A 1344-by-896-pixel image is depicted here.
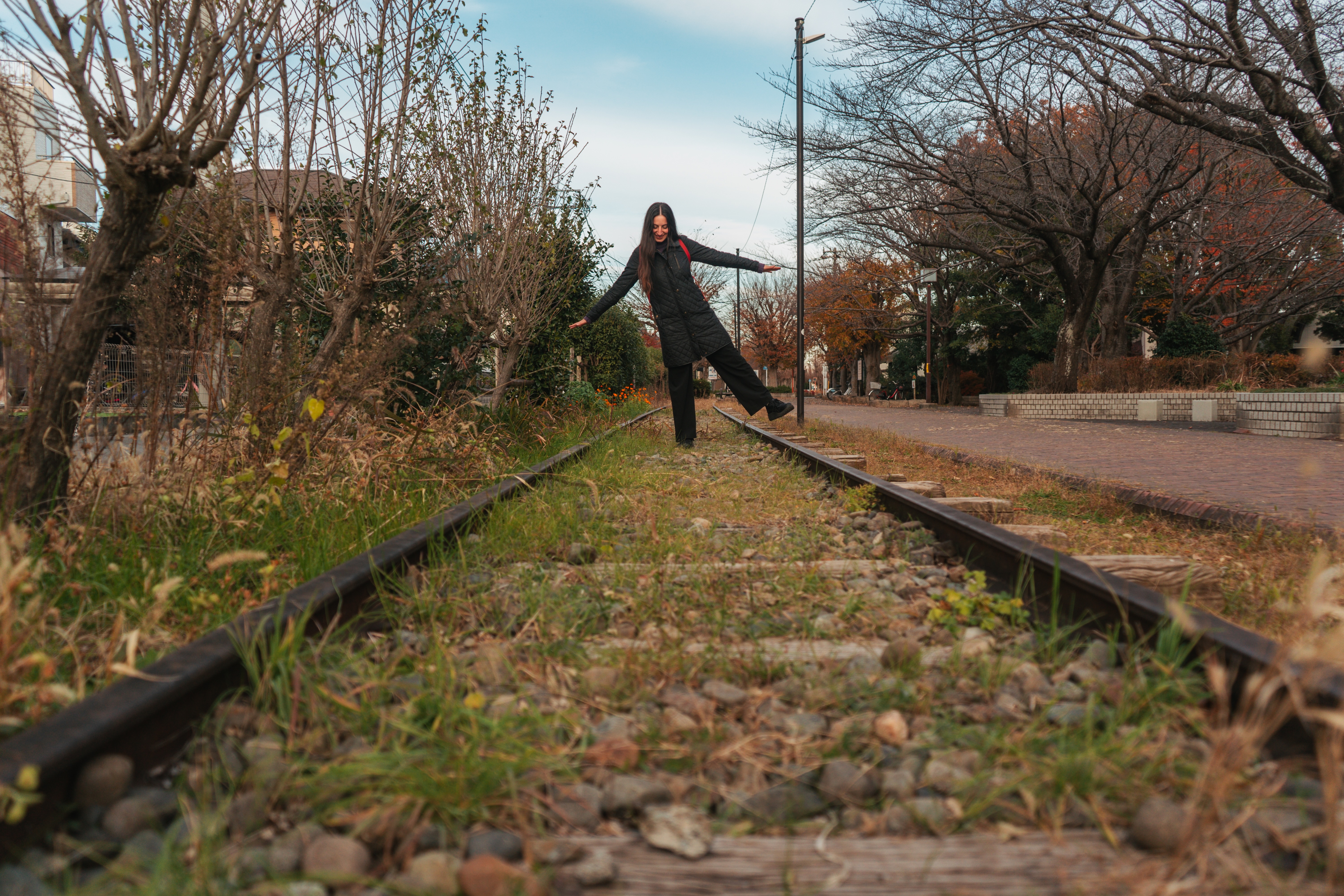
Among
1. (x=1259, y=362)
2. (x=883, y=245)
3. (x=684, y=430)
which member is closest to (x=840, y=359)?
(x=883, y=245)

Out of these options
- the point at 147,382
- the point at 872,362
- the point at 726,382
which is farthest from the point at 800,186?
the point at 872,362

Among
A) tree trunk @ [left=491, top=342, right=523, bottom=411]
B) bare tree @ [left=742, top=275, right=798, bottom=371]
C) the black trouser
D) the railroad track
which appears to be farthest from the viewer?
bare tree @ [left=742, top=275, right=798, bottom=371]

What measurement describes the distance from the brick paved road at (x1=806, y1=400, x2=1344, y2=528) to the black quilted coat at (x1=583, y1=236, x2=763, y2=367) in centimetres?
300

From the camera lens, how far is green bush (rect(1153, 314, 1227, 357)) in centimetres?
1981

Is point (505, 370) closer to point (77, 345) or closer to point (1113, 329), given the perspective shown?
point (77, 345)

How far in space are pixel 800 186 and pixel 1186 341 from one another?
35.1ft

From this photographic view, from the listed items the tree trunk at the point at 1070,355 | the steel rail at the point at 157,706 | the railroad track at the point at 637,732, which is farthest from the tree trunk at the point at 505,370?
the tree trunk at the point at 1070,355

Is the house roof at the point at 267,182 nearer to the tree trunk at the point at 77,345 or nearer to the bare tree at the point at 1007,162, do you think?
the tree trunk at the point at 77,345

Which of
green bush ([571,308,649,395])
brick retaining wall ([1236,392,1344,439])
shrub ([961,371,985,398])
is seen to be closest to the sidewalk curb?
brick retaining wall ([1236,392,1344,439])

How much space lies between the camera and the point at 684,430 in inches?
343

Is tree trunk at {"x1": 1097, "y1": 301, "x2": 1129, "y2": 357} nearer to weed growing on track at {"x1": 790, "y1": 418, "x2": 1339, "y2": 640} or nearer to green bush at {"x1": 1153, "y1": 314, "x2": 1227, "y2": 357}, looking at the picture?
Answer: green bush at {"x1": 1153, "y1": 314, "x2": 1227, "y2": 357}

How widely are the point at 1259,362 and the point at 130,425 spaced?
20.0 m

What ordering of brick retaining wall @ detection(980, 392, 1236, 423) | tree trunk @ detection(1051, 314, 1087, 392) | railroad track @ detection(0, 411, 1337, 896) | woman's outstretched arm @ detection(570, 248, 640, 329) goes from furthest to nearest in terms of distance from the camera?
tree trunk @ detection(1051, 314, 1087, 392) → brick retaining wall @ detection(980, 392, 1236, 423) → woman's outstretched arm @ detection(570, 248, 640, 329) → railroad track @ detection(0, 411, 1337, 896)

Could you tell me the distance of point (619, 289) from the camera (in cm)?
779
